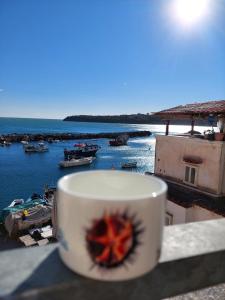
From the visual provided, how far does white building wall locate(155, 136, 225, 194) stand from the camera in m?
10.2

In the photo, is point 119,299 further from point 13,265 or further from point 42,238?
point 42,238

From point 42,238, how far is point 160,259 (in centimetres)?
1766

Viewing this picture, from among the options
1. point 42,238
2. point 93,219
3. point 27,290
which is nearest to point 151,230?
point 93,219

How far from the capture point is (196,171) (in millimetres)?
11078

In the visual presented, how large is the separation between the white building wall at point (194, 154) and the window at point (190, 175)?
0.49ft

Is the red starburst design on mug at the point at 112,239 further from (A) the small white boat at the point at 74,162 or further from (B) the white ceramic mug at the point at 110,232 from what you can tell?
(A) the small white boat at the point at 74,162

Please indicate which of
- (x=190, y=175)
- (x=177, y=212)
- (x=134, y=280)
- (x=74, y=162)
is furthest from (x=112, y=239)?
(x=74, y=162)

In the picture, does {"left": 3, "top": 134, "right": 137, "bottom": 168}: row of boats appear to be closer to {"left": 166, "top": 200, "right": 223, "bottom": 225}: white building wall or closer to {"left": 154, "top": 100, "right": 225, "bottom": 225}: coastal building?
{"left": 154, "top": 100, "right": 225, "bottom": 225}: coastal building

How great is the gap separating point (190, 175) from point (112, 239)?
10.8 metres

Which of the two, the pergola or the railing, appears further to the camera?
the pergola

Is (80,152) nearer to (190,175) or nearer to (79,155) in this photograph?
(79,155)

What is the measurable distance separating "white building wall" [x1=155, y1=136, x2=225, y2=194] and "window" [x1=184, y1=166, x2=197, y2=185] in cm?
15

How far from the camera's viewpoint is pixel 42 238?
17672mm

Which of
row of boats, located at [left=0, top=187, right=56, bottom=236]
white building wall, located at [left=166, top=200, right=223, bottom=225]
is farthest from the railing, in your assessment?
row of boats, located at [left=0, top=187, right=56, bottom=236]
